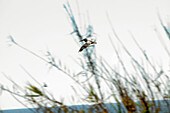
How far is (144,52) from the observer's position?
52.8 inches

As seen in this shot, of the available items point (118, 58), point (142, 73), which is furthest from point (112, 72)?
point (142, 73)

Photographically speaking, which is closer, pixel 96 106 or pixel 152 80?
pixel 96 106

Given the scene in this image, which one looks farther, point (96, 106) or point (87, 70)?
point (87, 70)

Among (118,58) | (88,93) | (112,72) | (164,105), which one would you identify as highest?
(118,58)

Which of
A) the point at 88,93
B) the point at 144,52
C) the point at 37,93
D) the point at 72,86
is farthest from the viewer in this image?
the point at 144,52

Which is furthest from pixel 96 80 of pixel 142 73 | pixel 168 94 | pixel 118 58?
pixel 168 94

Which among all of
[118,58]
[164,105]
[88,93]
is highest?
[118,58]

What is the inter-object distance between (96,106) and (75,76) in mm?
460

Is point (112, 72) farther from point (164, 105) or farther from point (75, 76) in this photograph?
point (164, 105)

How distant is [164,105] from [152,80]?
0.22 metres

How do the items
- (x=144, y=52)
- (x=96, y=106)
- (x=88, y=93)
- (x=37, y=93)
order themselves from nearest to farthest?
1. (x=96, y=106)
2. (x=37, y=93)
3. (x=88, y=93)
4. (x=144, y=52)

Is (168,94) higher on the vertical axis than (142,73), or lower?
lower

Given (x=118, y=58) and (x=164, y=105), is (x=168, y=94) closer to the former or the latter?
(x=164, y=105)

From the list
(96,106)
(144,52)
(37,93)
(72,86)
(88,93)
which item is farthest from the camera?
(144,52)
